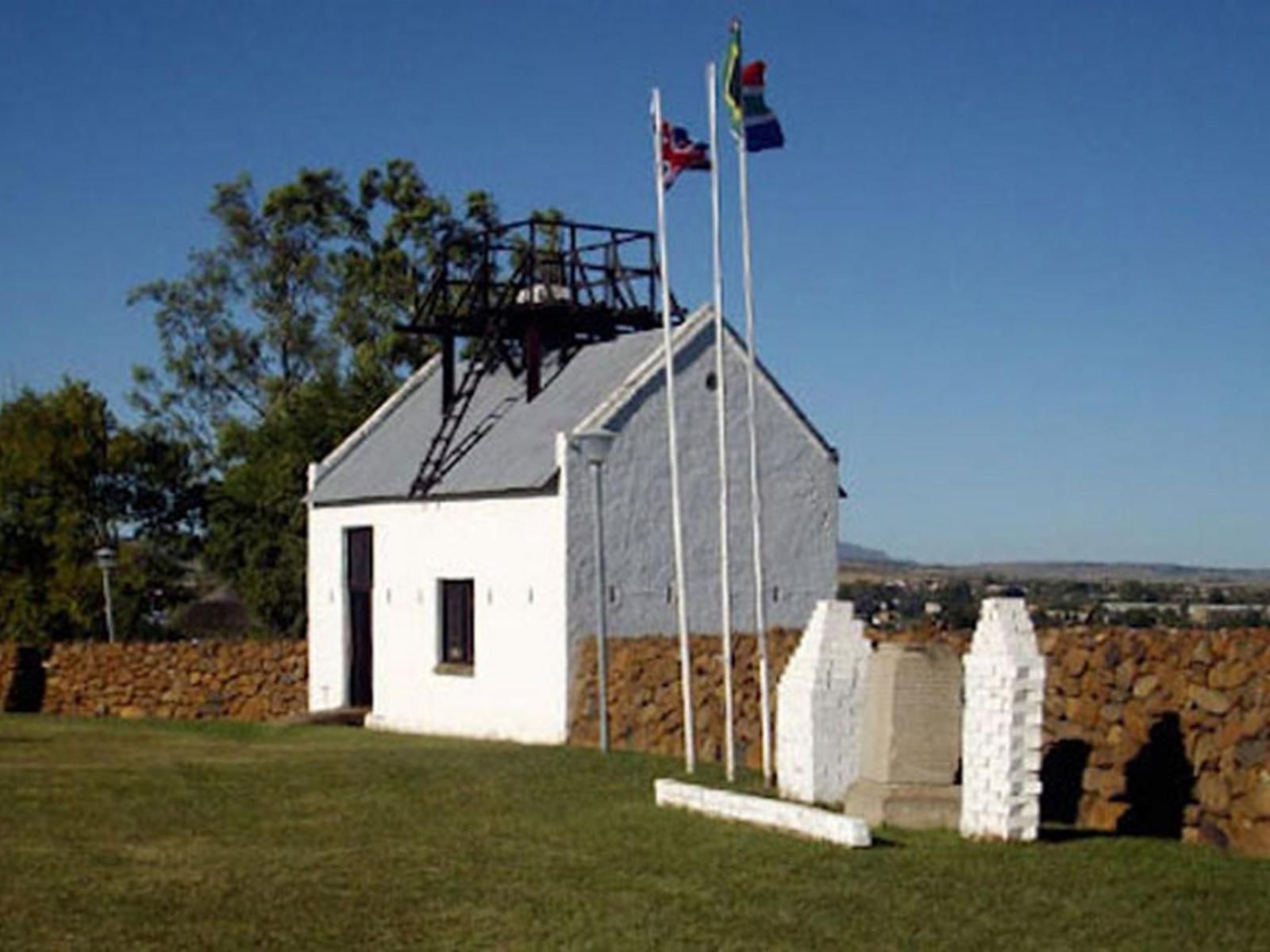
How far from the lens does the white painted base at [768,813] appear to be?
1391cm

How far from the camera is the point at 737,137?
1920 centimetres

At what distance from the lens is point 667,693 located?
23.6 m

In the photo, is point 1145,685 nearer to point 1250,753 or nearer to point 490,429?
point 1250,753

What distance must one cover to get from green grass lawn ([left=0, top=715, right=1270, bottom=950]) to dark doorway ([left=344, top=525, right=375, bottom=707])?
14.0 meters

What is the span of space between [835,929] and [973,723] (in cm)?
354

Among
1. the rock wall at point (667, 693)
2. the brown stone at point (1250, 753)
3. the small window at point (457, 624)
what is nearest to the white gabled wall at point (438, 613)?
the small window at point (457, 624)

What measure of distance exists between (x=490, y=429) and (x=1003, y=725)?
17.8 meters

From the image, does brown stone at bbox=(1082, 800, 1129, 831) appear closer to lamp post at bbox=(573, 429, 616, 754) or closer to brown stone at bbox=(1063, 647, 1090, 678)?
brown stone at bbox=(1063, 647, 1090, 678)

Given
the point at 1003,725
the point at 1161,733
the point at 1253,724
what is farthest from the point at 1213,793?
the point at 1003,725

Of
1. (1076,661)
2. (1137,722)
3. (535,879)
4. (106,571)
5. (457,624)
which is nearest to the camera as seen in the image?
(535,879)

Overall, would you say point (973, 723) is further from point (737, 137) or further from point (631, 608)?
point (631, 608)

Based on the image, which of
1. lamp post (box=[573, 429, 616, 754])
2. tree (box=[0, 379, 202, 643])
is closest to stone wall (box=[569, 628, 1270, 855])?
lamp post (box=[573, 429, 616, 754])

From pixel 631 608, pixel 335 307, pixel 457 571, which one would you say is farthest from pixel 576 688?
pixel 335 307

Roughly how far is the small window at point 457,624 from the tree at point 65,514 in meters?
17.7
